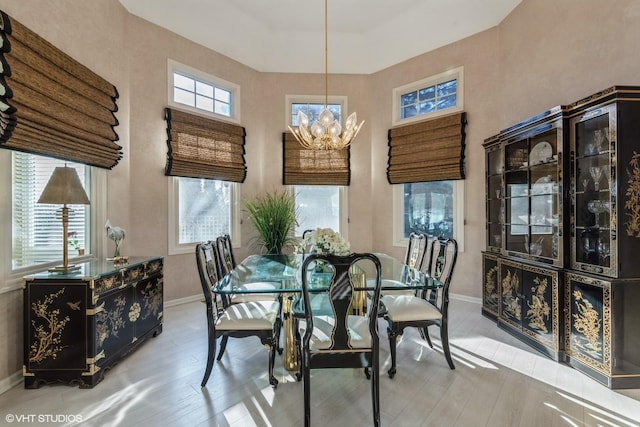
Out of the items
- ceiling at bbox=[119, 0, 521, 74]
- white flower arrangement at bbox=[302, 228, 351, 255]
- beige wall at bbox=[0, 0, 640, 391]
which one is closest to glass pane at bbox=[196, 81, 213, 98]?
beige wall at bbox=[0, 0, 640, 391]

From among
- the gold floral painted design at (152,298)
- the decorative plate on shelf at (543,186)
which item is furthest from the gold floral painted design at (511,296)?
the gold floral painted design at (152,298)

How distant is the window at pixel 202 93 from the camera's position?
148 inches

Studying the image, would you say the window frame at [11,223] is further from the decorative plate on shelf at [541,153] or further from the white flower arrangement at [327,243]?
the decorative plate on shelf at [541,153]

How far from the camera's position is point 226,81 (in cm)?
424

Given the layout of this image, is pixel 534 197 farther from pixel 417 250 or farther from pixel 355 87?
pixel 355 87

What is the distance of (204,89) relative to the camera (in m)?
4.07

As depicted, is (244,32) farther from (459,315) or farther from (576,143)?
(459,315)

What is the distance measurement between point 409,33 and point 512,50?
1.40 meters

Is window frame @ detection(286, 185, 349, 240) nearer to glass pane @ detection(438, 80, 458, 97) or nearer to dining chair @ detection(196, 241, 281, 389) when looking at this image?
glass pane @ detection(438, 80, 458, 97)

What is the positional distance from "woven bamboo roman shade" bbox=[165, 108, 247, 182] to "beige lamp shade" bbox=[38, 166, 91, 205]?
4.64 ft

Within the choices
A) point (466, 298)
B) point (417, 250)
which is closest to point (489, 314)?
point (466, 298)

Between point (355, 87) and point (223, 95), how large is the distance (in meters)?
2.09

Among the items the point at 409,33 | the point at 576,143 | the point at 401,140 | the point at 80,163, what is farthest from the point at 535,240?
the point at 80,163

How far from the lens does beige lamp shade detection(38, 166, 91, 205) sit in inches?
83.9
